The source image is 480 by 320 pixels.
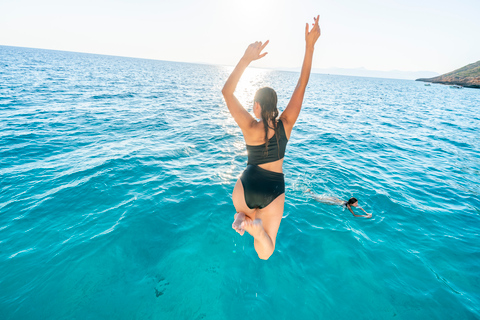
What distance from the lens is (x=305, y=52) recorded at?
9.62ft

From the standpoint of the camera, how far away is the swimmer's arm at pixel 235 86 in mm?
2367

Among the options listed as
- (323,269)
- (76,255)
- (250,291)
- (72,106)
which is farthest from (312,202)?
(72,106)

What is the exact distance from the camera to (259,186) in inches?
116

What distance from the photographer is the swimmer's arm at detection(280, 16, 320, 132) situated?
283 cm

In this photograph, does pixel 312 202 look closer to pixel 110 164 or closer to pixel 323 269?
pixel 323 269

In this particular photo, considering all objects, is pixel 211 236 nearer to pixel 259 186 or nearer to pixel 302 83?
pixel 259 186

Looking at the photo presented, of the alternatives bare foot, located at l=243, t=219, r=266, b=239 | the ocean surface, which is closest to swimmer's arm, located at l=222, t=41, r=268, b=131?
bare foot, located at l=243, t=219, r=266, b=239

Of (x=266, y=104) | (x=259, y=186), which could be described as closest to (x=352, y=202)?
(x=259, y=186)

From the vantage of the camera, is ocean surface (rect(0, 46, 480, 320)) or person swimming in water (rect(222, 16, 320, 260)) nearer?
person swimming in water (rect(222, 16, 320, 260))

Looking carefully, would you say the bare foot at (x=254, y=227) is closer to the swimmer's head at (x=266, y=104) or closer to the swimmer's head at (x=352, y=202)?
Answer: the swimmer's head at (x=266, y=104)

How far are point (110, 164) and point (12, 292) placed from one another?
226 inches

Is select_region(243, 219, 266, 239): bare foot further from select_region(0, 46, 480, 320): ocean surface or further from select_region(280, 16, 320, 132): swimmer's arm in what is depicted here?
select_region(0, 46, 480, 320): ocean surface

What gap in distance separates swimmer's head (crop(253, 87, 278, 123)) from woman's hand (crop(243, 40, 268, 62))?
0.43 m

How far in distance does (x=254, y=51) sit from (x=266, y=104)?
26.0 inches
